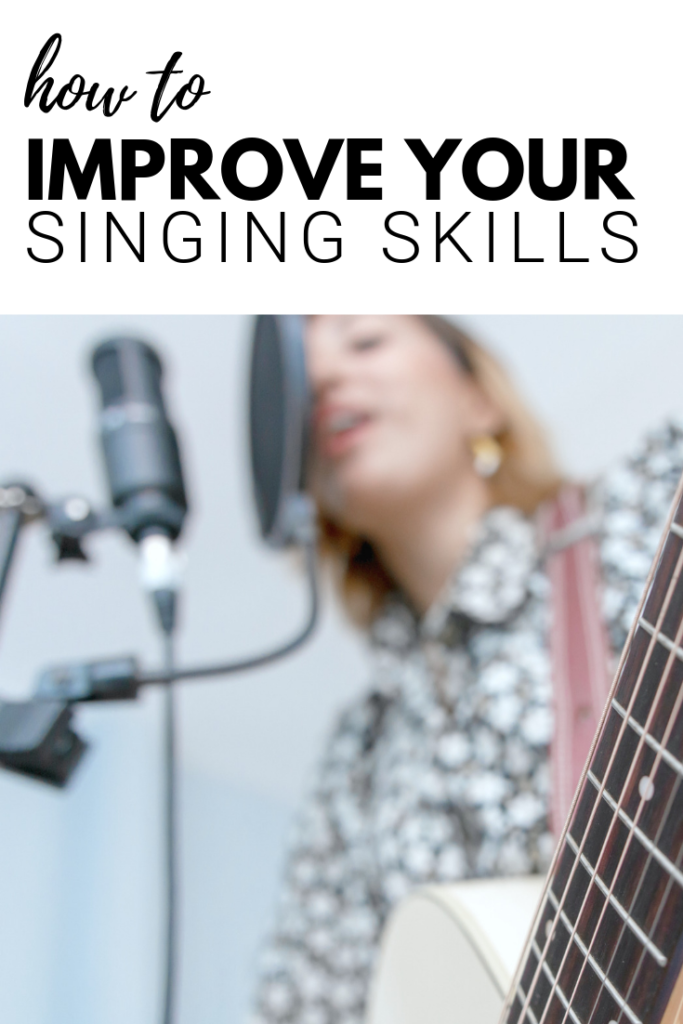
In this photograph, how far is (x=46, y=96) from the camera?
87cm

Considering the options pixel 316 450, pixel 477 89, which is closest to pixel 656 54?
pixel 477 89

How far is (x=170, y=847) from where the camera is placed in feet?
1.74

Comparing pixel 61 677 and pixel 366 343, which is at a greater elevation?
pixel 366 343

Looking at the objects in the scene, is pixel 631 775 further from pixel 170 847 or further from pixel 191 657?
pixel 191 657

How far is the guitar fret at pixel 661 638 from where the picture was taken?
1.20ft

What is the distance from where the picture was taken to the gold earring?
43.9 inches

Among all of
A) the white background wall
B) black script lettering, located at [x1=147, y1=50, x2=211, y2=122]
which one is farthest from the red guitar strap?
black script lettering, located at [x1=147, y1=50, x2=211, y2=122]

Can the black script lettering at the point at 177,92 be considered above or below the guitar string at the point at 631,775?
above

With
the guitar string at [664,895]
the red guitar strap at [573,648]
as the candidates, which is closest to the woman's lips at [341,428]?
the red guitar strap at [573,648]

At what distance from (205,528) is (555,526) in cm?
65

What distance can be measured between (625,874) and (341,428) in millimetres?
732

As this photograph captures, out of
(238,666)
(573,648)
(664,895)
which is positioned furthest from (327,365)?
(664,895)

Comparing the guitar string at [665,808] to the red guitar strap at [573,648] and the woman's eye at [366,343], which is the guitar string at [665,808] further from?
the woman's eye at [366,343]

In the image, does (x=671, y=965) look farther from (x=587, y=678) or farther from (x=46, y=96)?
(x=46, y=96)
